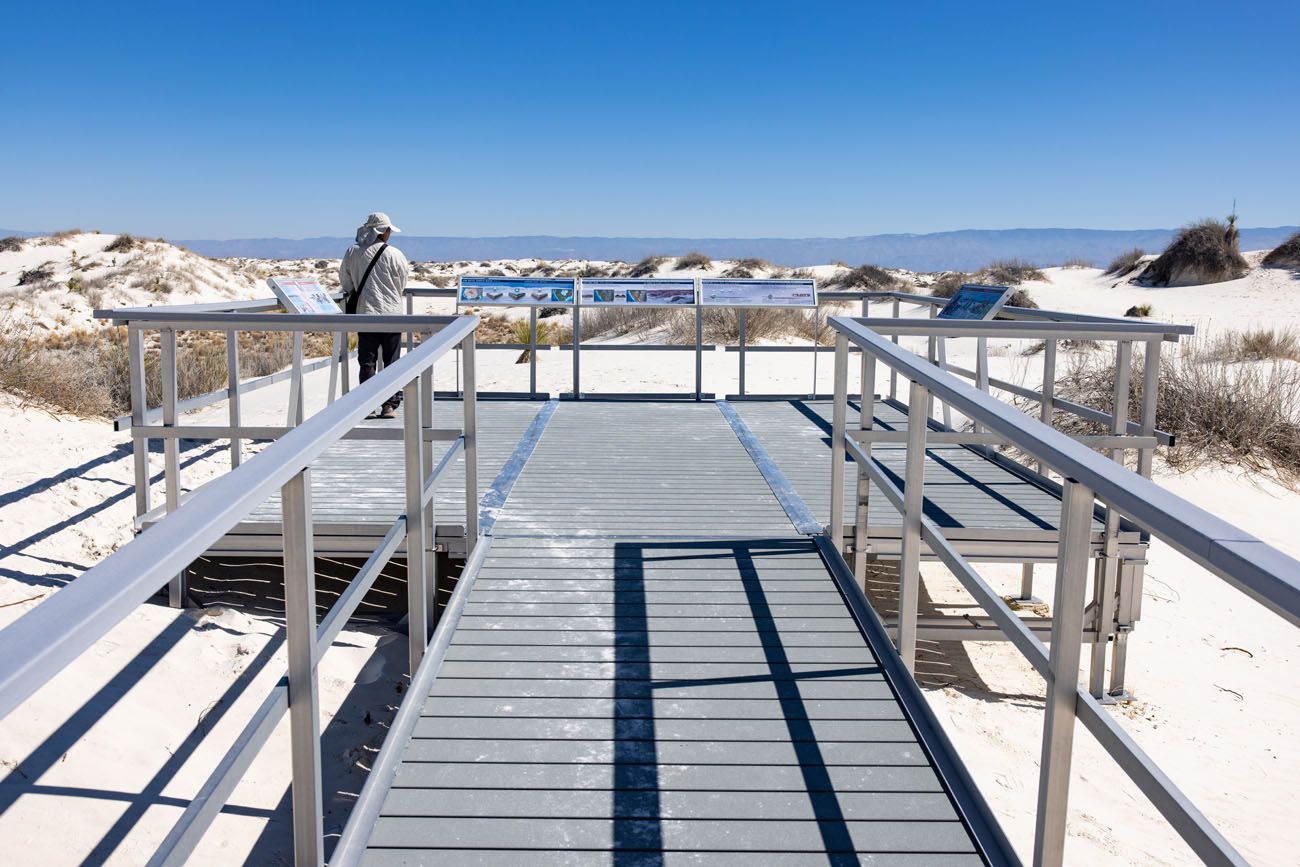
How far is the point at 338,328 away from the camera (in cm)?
459

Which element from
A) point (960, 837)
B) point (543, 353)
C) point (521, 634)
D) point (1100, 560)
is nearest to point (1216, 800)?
point (1100, 560)

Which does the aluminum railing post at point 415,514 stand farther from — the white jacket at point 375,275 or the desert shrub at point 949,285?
the desert shrub at point 949,285

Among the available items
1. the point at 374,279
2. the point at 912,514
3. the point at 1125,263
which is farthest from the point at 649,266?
the point at 912,514

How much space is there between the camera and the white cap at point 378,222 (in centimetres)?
855

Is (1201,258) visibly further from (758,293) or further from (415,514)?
(415,514)

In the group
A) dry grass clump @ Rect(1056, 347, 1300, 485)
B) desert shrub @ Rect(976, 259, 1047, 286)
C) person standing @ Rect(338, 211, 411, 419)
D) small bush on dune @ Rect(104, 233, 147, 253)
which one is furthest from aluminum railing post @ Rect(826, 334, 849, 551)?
small bush on dune @ Rect(104, 233, 147, 253)

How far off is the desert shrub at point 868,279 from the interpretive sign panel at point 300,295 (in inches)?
1168

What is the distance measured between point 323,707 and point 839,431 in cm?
257

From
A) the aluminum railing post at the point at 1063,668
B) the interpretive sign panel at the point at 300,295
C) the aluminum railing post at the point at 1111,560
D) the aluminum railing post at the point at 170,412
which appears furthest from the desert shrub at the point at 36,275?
the aluminum railing post at the point at 1063,668

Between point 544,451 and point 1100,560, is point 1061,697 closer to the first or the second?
point 1100,560

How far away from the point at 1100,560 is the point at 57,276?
31.9 m

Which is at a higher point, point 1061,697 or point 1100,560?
point 1061,697

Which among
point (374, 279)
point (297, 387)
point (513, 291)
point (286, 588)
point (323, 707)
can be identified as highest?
point (374, 279)

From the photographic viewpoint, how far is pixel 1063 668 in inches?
91.2
